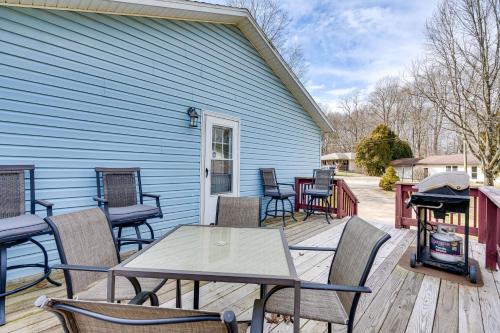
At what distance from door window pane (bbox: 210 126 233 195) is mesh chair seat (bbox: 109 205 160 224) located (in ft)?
5.88

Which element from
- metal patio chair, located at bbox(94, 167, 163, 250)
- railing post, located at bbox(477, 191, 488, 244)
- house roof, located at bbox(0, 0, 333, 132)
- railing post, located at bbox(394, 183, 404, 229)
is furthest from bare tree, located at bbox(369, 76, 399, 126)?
metal patio chair, located at bbox(94, 167, 163, 250)

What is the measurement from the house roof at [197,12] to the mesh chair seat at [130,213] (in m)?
2.34

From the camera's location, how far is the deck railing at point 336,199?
653 centimetres

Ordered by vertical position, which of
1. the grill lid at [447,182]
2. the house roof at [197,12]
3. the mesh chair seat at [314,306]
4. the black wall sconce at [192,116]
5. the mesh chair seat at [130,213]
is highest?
the house roof at [197,12]

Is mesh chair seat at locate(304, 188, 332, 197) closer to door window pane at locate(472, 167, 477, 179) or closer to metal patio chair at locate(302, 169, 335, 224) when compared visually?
metal patio chair at locate(302, 169, 335, 224)

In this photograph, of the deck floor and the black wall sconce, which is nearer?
the deck floor

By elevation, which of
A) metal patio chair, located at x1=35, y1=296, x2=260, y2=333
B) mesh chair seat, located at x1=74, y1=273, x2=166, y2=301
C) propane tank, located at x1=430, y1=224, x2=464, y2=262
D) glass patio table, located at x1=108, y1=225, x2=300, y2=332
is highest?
metal patio chair, located at x1=35, y1=296, x2=260, y2=333

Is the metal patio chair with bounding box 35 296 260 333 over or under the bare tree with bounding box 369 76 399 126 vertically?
under

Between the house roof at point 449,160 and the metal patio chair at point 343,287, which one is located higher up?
the house roof at point 449,160

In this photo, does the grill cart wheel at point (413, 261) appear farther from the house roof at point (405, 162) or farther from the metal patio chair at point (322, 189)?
the house roof at point (405, 162)

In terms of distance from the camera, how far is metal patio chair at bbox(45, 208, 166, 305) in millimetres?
1475

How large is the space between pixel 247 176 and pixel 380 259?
10.1 ft

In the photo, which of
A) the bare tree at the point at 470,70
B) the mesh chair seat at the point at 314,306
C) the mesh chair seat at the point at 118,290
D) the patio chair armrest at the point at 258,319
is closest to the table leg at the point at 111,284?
the mesh chair seat at the point at 118,290

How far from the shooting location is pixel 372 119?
32.1m
